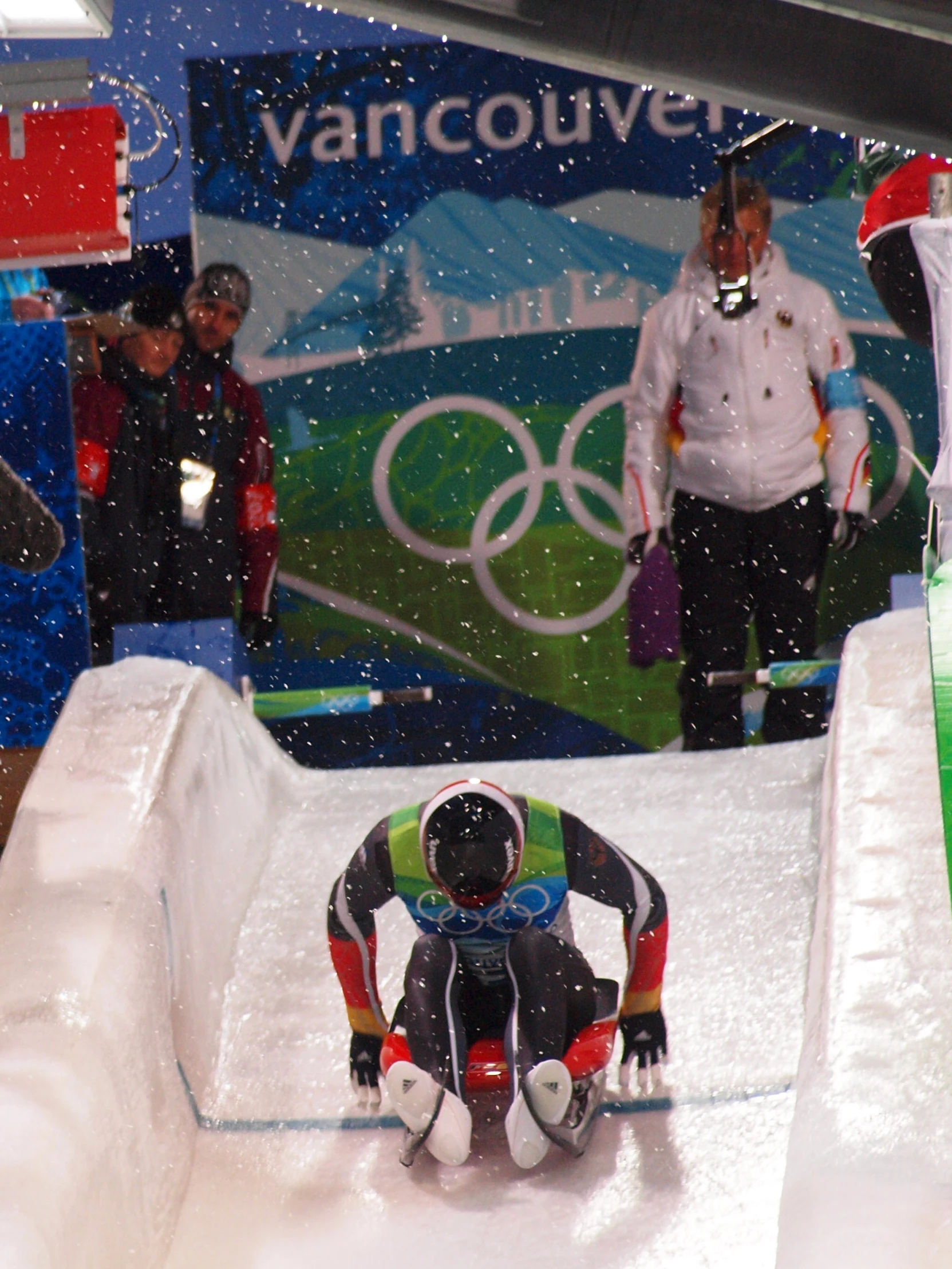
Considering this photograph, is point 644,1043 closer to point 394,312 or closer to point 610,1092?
point 610,1092

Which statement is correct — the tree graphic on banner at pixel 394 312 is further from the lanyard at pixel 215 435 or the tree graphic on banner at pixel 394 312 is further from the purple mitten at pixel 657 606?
the purple mitten at pixel 657 606

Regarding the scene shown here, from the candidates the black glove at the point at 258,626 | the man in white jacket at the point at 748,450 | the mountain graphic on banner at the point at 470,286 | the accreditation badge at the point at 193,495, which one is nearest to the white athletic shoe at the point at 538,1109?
the man in white jacket at the point at 748,450

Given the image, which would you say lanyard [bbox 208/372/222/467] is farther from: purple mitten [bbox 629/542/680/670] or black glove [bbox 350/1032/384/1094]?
black glove [bbox 350/1032/384/1094]

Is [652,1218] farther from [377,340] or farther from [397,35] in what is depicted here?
[397,35]

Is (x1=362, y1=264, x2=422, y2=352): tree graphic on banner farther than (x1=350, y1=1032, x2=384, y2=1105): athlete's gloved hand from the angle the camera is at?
Yes

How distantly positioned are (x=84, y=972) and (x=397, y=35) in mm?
3668

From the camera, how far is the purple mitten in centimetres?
527

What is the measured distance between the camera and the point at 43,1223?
2.30 m

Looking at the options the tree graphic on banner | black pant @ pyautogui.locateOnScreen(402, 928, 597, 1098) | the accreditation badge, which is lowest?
black pant @ pyautogui.locateOnScreen(402, 928, 597, 1098)

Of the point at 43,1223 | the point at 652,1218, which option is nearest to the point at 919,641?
the point at 652,1218

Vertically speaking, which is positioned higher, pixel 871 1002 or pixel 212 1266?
pixel 871 1002

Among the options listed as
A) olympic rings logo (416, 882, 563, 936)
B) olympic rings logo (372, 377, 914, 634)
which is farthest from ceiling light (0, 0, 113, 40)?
olympic rings logo (372, 377, 914, 634)

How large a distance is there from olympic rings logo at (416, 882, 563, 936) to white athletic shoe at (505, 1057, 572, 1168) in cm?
29

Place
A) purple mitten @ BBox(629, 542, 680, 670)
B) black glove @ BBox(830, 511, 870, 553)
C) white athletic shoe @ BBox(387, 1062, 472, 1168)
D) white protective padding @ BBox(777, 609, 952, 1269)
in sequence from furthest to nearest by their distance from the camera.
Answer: purple mitten @ BBox(629, 542, 680, 670) → black glove @ BBox(830, 511, 870, 553) → white athletic shoe @ BBox(387, 1062, 472, 1168) → white protective padding @ BBox(777, 609, 952, 1269)
